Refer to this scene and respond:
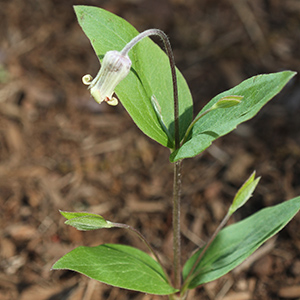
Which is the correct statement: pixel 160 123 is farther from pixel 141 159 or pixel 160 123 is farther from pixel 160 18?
pixel 160 18

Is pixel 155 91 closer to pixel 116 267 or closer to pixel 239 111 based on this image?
pixel 239 111

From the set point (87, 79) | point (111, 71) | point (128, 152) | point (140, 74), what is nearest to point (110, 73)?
point (111, 71)

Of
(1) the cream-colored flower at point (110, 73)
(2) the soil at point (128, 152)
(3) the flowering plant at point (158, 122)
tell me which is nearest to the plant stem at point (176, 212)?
(3) the flowering plant at point (158, 122)

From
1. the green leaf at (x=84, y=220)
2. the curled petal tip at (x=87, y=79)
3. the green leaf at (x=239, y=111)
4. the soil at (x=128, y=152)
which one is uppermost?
the curled petal tip at (x=87, y=79)

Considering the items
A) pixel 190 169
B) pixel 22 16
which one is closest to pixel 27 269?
pixel 190 169

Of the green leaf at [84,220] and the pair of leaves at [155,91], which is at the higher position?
the pair of leaves at [155,91]

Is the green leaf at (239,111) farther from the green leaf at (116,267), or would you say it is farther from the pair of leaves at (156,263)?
the green leaf at (116,267)
